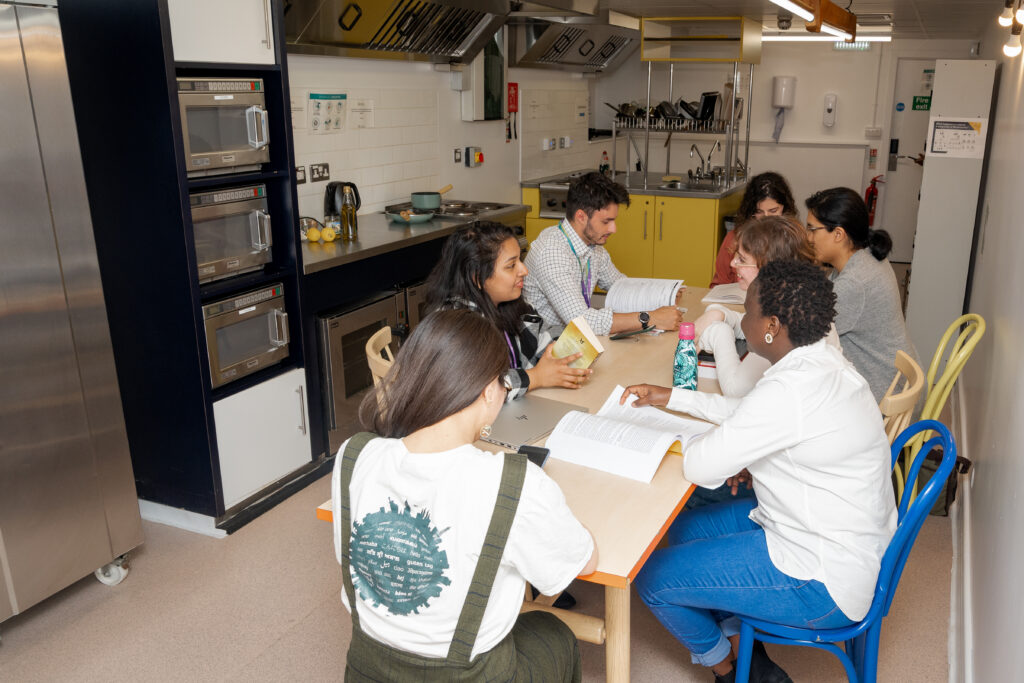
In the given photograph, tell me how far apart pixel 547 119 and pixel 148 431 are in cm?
469

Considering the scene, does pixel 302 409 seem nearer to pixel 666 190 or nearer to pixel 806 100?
pixel 666 190

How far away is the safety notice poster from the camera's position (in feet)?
16.4

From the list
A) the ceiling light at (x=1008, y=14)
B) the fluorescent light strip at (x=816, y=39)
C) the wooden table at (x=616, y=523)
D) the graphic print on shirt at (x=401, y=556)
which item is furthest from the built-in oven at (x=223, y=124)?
the fluorescent light strip at (x=816, y=39)

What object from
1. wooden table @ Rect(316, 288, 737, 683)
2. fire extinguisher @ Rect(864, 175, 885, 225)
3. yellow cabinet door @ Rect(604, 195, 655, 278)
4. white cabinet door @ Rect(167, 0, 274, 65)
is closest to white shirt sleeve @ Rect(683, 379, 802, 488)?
wooden table @ Rect(316, 288, 737, 683)

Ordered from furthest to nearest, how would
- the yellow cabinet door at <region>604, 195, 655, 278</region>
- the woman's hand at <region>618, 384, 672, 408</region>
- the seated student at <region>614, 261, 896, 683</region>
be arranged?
the yellow cabinet door at <region>604, 195, 655, 278</region> < the woman's hand at <region>618, 384, 672, 408</region> < the seated student at <region>614, 261, 896, 683</region>

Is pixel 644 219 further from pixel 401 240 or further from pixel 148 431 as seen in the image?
pixel 148 431

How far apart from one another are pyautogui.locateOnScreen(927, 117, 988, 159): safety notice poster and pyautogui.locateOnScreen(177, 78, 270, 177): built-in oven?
4.00 meters

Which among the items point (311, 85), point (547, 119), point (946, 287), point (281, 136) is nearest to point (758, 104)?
point (547, 119)

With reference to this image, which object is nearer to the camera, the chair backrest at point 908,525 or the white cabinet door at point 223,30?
the chair backrest at point 908,525

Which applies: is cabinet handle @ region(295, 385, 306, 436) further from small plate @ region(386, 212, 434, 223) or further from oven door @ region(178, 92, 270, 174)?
small plate @ region(386, 212, 434, 223)

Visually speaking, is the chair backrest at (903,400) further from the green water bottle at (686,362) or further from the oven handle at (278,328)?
the oven handle at (278,328)

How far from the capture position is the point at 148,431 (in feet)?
10.6

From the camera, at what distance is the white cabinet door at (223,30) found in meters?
2.81

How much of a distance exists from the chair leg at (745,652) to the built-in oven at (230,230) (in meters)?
2.17
